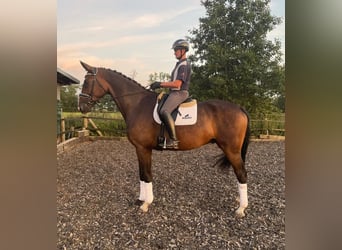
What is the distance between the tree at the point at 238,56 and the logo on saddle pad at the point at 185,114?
0.10 m

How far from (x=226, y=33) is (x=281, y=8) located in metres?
0.44

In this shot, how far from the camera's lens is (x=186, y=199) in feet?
7.33

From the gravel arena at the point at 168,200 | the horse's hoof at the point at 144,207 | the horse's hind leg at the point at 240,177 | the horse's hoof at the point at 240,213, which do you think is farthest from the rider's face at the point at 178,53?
the horse's hoof at the point at 240,213

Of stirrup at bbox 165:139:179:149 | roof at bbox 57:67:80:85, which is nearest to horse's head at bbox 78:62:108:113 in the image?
roof at bbox 57:67:80:85

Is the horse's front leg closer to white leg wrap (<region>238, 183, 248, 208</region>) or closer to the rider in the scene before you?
the rider

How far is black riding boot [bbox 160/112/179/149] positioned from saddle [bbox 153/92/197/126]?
36 mm

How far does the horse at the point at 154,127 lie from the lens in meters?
2.20

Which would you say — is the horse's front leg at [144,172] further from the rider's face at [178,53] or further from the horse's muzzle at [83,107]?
the rider's face at [178,53]

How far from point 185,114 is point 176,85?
24 cm

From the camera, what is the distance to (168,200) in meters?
2.22

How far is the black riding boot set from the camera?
2172 millimetres
